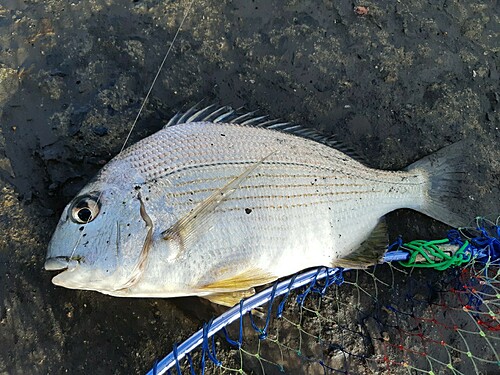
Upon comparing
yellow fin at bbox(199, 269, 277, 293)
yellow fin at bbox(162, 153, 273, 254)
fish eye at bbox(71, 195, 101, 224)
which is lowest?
yellow fin at bbox(199, 269, 277, 293)

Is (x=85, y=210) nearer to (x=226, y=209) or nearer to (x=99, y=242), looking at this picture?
(x=99, y=242)

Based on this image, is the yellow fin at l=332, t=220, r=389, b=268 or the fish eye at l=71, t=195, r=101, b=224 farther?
the yellow fin at l=332, t=220, r=389, b=268

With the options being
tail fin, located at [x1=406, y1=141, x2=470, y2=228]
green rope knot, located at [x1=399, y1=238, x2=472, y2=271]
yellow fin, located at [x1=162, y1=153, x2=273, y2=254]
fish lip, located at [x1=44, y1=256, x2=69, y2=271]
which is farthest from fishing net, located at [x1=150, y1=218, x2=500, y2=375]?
fish lip, located at [x1=44, y1=256, x2=69, y2=271]

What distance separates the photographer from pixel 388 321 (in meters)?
2.39

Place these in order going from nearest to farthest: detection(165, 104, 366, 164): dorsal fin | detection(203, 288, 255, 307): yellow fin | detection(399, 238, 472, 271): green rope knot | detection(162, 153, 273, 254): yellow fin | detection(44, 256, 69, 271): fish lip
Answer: detection(44, 256, 69, 271): fish lip < detection(162, 153, 273, 254): yellow fin < detection(203, 288, 255, 307): yellow fin < detection(165, 104, 366, 164): dorsal fin < detection(399, 238, 472, 271): green rope knot

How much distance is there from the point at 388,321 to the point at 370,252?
0.43 metres

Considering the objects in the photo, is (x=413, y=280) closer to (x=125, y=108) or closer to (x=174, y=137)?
(x=174, y=137)

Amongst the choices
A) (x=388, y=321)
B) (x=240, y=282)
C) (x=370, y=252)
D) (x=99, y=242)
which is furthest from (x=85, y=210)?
(x=388, y=321)

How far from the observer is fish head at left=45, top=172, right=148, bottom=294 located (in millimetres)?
1759

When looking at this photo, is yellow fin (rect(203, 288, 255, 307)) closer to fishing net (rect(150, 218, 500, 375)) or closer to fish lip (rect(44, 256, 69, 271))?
fishing net (rect(150, 218, 500, 375))

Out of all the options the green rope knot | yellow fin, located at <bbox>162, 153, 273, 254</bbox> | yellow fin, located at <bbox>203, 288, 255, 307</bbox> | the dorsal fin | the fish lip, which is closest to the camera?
the fish lip

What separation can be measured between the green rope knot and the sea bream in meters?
0.16

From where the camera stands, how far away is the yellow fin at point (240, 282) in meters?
1.93

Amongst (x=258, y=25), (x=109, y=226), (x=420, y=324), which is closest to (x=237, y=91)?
(x=258, y=25)
